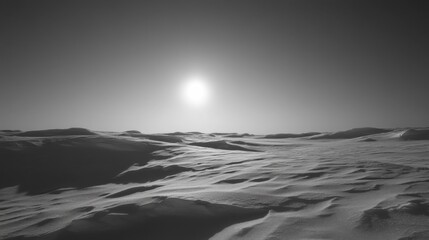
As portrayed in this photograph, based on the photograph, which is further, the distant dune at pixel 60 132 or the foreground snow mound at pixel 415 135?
the distant dune at pixel 60 132

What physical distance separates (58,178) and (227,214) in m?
6.32

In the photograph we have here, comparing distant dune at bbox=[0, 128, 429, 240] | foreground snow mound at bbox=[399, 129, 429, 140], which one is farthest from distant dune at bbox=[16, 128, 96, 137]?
foreground snow mound at bbox=[399, 129, 429, 140]

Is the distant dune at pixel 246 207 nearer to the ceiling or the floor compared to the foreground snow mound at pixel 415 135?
nearer to the floor

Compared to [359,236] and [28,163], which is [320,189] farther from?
[28,163]

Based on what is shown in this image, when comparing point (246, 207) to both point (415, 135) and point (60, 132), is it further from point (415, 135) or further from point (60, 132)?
point (415, 135)

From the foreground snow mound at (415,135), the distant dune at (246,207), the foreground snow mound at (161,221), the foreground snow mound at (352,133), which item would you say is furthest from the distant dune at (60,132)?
the foreground snow mound at (415,135)

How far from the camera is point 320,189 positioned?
3.57 m

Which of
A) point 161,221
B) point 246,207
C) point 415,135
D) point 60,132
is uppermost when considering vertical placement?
point 60,132

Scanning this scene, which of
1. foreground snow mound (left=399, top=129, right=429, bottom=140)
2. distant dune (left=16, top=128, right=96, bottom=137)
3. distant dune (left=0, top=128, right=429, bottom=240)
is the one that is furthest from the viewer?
distant dune (left=16, top=128, right=96, bottom=137)

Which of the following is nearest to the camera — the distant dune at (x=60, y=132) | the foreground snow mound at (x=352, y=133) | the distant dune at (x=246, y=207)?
the distant dune at (x=246, y=207)

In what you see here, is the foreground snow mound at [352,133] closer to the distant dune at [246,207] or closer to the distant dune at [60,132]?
the distant dune at [246,207]

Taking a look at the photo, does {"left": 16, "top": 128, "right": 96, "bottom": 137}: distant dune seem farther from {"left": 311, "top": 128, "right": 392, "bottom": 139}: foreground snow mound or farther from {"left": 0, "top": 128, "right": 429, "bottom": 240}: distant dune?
{"left": 311, "top": 128, "right": 392, "bottom": 139}: foreground snow mound

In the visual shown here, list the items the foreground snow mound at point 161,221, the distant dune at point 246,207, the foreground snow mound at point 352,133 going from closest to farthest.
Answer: the distant dune at point 246,207, the foreground snow mound at point 161,221, the foreground snow mound at point 352,133

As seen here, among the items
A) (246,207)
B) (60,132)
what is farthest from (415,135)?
(60,132)
